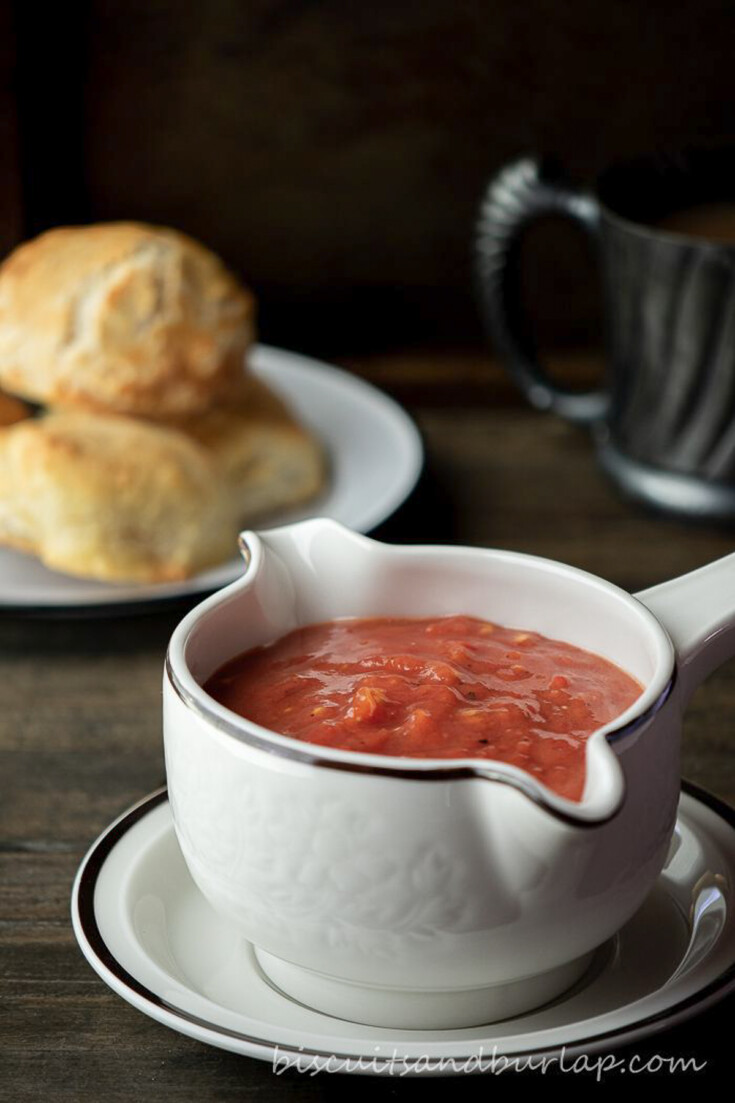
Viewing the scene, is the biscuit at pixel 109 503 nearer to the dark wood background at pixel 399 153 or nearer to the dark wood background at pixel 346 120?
the dark wood background at pixel 399 153

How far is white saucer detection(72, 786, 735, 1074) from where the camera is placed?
560 millimetres

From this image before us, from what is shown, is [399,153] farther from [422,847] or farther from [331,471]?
[422,847]

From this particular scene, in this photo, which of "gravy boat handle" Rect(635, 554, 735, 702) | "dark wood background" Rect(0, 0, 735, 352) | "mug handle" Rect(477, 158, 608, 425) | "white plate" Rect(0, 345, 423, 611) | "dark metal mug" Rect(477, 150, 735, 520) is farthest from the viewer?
"dark wood background" Rect(0, 0, 735, 352)

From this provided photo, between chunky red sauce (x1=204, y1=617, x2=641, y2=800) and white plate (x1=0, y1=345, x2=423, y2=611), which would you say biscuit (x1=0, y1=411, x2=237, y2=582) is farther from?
chunky red sauce (x1=204, y1=617, x2=641, y2=800)

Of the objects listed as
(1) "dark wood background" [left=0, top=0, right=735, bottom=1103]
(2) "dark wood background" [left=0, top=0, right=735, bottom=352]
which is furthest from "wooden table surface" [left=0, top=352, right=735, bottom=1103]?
(2) "dark wood background" [left=0, top=0, right=735, bottom=352]

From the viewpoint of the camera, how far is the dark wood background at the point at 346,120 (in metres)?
1.48

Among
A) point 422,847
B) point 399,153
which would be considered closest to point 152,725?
point 422,847

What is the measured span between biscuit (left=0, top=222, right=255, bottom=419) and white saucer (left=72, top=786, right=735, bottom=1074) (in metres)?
0.52

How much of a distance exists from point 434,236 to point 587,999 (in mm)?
1127

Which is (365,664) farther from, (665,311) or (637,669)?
(665,311)

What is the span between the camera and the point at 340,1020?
2.00ft

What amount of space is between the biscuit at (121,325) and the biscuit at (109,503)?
0.04 m

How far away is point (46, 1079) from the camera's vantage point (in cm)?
63

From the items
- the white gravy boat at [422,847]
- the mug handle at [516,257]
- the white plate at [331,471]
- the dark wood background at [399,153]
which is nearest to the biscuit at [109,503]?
the white plate at [331,471]
